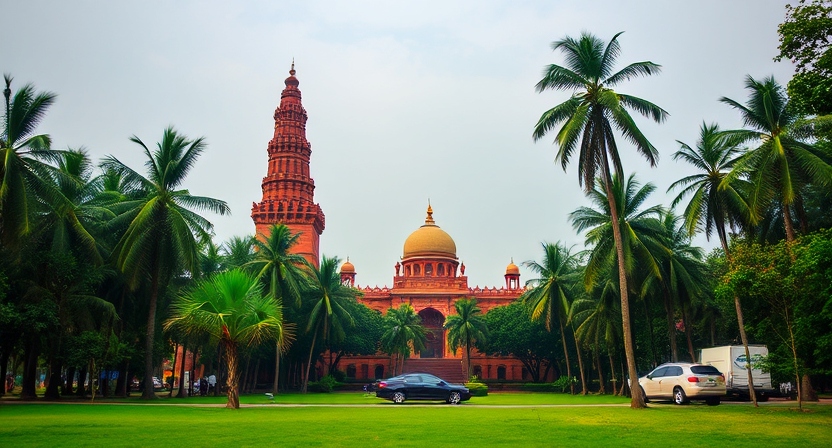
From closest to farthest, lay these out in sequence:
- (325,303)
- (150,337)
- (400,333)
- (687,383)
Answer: (687,383) < (150,337) < (325,303) < (400,333)

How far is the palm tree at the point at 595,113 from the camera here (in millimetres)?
22516

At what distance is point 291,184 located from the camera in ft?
225

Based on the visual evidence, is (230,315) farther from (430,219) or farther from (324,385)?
(430,219)

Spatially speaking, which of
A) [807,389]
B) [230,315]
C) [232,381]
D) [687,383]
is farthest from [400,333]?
[687,383]

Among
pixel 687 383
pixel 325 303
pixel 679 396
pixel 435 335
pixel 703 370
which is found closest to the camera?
pixel 687 383

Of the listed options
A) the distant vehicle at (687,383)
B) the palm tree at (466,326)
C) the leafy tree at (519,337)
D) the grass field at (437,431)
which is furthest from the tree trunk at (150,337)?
the leafy tree at (519,337)

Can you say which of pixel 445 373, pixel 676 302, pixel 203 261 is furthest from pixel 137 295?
pixel 445 373

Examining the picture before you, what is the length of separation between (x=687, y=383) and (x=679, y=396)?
0.76m

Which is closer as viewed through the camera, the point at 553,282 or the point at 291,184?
the point at 553,282

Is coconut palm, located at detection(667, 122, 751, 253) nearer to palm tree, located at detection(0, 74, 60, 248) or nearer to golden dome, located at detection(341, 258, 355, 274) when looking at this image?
palm tree, located at detection(0, 74, 60, 248)

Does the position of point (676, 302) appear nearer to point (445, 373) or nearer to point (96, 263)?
point (96, 263)

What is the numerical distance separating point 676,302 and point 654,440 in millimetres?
24765

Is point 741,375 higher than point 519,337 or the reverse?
the reverse

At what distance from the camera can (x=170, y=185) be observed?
30.2 m
